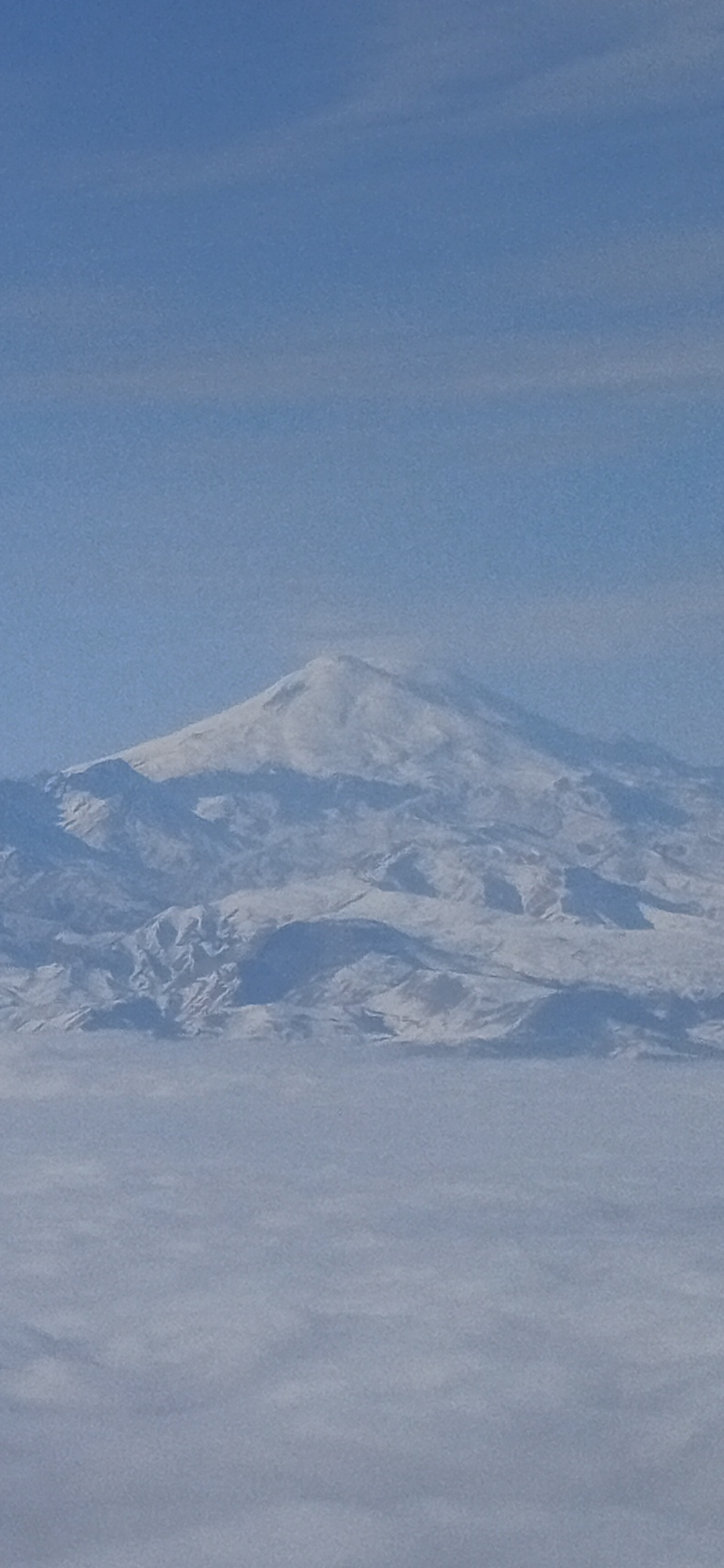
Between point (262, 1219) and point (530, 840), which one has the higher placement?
point (262, 1219)

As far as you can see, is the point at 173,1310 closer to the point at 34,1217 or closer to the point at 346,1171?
the point at 34,1217

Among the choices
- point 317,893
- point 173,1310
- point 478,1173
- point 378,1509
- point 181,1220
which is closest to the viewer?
point 378,1509

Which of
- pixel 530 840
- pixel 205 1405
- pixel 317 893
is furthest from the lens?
pixel 530 840

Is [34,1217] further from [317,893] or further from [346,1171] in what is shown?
[317,893]

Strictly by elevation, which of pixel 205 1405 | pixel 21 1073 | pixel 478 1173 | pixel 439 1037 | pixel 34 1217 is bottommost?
pixel 439 1037

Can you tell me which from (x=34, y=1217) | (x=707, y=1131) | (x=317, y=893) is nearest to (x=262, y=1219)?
(x=34, y=1217)

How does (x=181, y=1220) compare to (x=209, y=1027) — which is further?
(x=209, y=1027)

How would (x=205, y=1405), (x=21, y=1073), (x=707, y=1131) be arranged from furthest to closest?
1. (x=21, y=1073)
2. (x=707, y=1131)
3. (x=205, y=1405)

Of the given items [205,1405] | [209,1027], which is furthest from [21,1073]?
[209,1027]

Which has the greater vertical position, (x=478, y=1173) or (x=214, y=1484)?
(x=214, y=1484)
